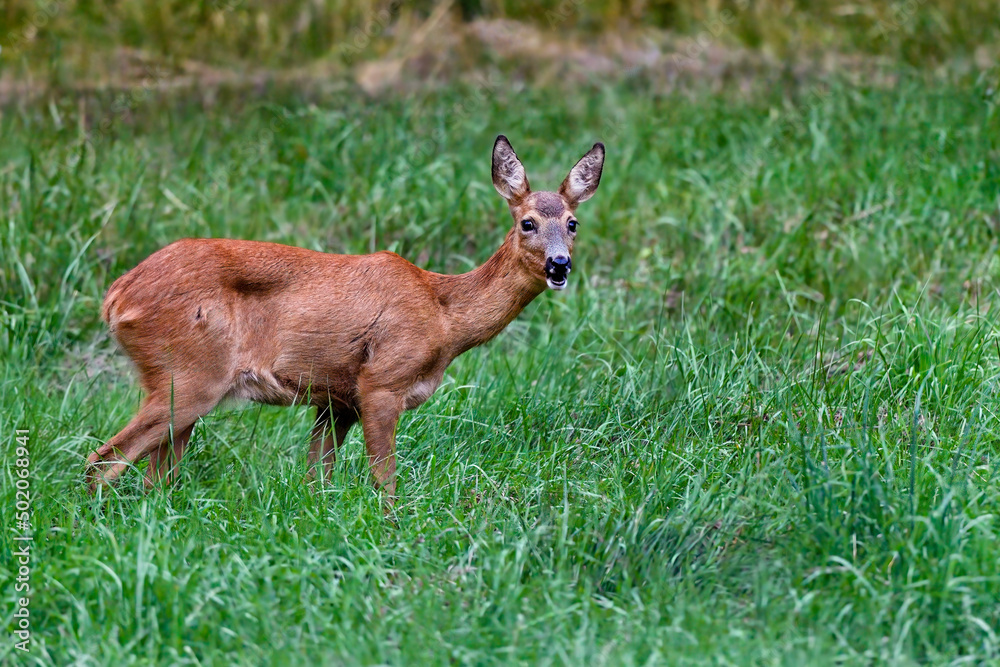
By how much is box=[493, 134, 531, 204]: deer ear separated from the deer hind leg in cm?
122

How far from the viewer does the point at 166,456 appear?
4984mm

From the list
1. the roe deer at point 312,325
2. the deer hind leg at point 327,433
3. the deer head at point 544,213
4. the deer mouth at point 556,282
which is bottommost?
the deer hind leg at point 327,433

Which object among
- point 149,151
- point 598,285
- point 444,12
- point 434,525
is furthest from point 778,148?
point 434,525

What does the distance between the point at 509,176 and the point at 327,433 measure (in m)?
1.41

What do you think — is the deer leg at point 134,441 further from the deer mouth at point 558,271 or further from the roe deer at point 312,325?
the deer mouth at point 558,271

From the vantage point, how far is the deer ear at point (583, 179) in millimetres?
5438

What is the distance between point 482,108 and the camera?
9477 millimetres

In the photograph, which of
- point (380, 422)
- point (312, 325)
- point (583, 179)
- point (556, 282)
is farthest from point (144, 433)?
point (583, 179)

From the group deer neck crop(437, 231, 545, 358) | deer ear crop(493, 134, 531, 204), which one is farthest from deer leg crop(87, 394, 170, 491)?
deer ear crop(493, 134, 531, 204)

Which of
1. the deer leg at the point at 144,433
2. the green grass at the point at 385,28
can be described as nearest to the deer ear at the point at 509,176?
the deer leg at the point at 144,433

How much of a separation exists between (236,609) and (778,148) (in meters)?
6.09

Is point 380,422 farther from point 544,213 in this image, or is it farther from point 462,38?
point 462,38

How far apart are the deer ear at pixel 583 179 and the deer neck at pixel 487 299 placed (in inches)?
14.1

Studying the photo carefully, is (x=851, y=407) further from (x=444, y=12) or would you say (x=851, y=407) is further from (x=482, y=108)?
(x=444, y=12)
